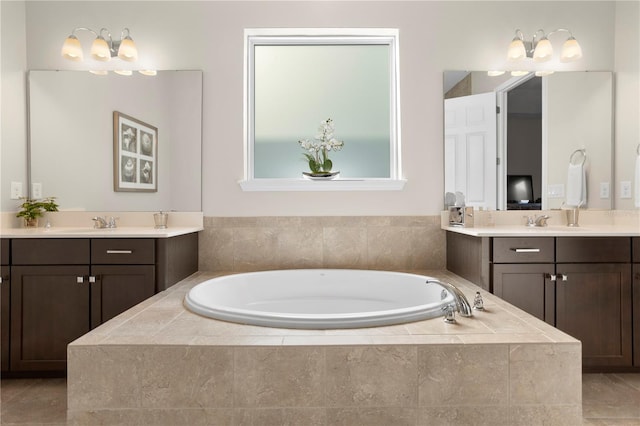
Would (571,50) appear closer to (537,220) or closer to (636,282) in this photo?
(537,220)

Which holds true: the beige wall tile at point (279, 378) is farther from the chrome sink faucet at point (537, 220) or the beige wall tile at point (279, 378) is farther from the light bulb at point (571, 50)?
the light bulb at point (571, 50)

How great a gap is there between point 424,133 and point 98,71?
2.23m

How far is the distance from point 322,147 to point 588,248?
66.7 inches

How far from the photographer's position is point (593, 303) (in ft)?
7.28

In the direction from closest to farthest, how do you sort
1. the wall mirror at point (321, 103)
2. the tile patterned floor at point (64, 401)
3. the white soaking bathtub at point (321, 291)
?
the tile patterned floor at point (64, 401) < the white soaking bathtub at point (321, 291) < the wall mirror at point (321, 103)

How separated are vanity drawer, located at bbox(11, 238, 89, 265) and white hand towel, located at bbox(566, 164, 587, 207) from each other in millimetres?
3019

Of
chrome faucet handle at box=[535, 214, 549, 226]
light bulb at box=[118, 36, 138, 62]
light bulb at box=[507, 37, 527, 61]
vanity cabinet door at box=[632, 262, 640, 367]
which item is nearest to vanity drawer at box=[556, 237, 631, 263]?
vanity cabinet door at box=[632, 262, 640, 367]

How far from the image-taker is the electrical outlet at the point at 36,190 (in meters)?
2.72

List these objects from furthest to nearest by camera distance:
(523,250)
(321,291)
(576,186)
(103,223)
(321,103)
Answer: (321,103) → (576,186) → (103,223) → (321,291) → (523,250)

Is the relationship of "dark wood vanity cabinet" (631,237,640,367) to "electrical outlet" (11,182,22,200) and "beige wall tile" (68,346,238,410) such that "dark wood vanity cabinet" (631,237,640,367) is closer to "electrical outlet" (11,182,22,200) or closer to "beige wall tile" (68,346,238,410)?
"beige wall tile" (68,346,238,410)

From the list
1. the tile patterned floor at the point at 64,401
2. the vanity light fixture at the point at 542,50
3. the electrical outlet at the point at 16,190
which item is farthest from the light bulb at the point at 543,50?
the electrical outlet at the point at 16,190

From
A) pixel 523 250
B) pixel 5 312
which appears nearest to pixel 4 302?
pixel 5 312

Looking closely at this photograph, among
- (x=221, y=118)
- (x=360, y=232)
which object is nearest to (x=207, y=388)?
(x=360, y=232)

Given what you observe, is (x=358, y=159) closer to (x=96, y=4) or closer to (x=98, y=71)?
(x=98, y=71)
